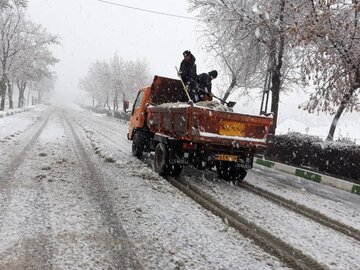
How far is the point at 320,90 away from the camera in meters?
12.2

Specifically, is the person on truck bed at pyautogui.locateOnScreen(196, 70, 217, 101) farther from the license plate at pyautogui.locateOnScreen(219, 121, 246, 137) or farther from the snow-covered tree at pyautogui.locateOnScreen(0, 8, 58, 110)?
the snow-covered tree at pyautogui.locateOnScreen(0, 8, 58, 110)

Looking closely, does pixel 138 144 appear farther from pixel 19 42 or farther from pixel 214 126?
pixel 19 42

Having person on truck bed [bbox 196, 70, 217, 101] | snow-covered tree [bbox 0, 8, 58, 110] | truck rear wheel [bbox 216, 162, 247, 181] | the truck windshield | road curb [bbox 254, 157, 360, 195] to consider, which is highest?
snow-covered tree [bbox 0, 8, 58, 110]

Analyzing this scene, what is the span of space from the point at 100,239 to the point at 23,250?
82 cm

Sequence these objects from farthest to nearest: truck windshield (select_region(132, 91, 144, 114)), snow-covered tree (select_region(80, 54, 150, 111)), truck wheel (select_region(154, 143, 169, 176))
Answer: snow-covered tree (select_region(80, 54, 150, 111))
truck windshield (select_region(132, 91, 144, 114))
truck wheel (select_region(154, 143, 169, 176))

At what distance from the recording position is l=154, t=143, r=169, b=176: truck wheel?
311 inches

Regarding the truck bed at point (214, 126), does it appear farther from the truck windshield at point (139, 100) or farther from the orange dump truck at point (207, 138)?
the truck windshield at point (139, 100)

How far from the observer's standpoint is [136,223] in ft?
15.4

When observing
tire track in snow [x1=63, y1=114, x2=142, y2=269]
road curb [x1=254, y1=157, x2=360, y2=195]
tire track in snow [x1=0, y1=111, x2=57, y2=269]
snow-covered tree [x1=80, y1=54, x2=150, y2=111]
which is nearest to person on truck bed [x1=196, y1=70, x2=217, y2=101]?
tire track in snow [x1=63, y1=114, x2=142, y2=269]

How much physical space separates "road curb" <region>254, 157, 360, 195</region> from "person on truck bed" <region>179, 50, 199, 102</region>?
418 cm

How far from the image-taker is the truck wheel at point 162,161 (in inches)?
Result: 311

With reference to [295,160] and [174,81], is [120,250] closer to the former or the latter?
[174,81]

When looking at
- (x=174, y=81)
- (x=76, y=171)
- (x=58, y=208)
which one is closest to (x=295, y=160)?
(x=174, y=81)

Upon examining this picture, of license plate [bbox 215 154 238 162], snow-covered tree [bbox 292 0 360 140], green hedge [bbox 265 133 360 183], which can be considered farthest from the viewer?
green hedge [bbox 265 133 360 183]
